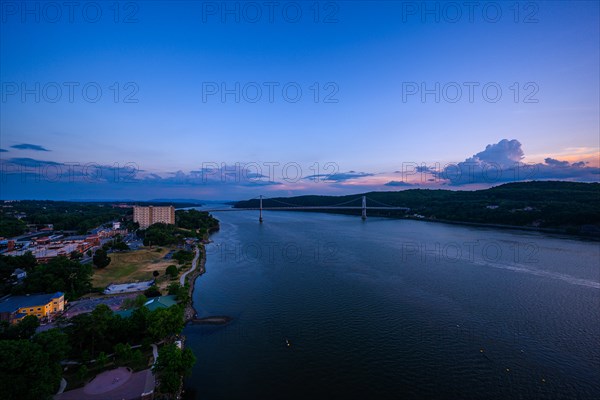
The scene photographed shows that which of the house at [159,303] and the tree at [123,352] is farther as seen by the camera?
the house at [159,303]

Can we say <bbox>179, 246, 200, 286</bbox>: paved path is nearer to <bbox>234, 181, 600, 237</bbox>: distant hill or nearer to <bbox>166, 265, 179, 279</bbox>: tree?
<bbox>166, 265, 179, 279</bbox>: tree

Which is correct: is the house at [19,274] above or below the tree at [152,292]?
above

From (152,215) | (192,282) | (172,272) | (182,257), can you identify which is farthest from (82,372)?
(152,215)

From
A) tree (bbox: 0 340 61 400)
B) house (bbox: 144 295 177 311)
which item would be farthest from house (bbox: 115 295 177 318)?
tree (bbox: 0 340 61 400)

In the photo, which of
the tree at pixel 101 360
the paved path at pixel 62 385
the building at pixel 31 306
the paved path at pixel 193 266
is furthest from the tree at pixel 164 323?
the paved path at pixel 193 266

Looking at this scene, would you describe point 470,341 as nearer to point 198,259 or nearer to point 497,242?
point 198,259

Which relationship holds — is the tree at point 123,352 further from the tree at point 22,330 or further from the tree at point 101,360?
the tree at point 22,330

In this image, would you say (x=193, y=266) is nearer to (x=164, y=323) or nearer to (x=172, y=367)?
(x=164, y=323)

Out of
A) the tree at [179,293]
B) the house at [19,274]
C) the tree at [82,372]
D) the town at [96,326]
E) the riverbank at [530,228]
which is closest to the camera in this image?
the town at [96,326]
